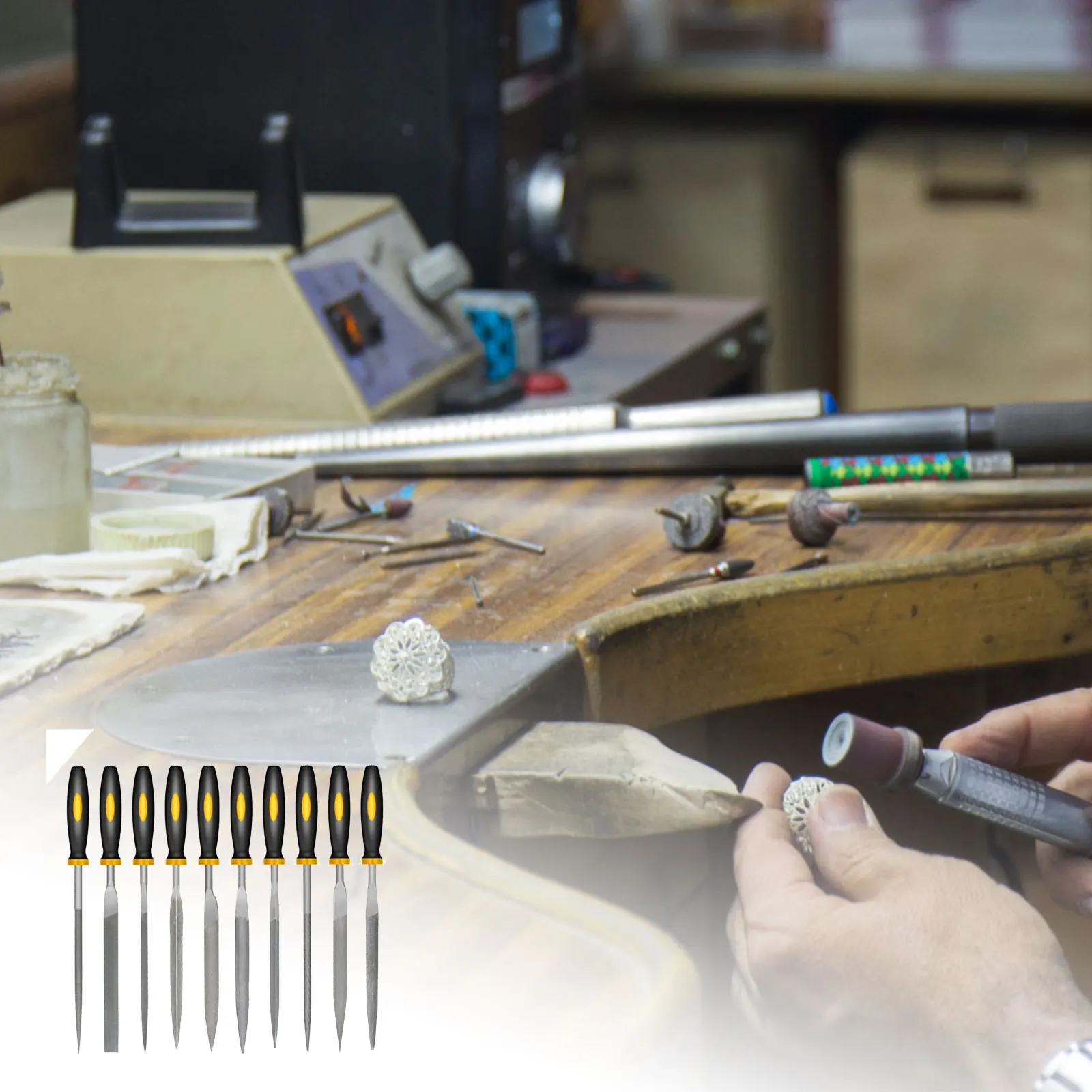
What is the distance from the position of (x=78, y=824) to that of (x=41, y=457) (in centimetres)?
46

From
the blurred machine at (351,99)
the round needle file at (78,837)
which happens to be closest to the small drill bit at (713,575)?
the round needle file at (78,837)

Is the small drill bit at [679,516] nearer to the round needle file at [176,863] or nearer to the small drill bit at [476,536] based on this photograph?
the small drill bit at [476,536]

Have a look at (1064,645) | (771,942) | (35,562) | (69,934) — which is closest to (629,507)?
(1064,645)

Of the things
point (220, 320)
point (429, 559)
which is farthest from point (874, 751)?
point (220, 320)

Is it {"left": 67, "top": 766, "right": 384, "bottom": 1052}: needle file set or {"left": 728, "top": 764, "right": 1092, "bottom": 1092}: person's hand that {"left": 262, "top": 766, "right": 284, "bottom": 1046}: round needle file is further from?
{"left": 728, "top": 764, "right": 1092, "bottom": 1092}: person's hand

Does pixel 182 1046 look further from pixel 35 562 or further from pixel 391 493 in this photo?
pixel 391 493

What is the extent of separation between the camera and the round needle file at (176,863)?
74 cm

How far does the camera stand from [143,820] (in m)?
0.84

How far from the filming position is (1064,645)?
1.29 meters

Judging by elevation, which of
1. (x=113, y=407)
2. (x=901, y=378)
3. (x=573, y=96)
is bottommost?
(x=901, y=378)

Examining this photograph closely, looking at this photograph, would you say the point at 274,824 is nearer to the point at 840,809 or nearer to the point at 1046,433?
the point at 840,809

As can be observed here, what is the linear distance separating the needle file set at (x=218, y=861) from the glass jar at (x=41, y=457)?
0.38 m

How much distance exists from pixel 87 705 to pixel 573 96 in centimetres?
129

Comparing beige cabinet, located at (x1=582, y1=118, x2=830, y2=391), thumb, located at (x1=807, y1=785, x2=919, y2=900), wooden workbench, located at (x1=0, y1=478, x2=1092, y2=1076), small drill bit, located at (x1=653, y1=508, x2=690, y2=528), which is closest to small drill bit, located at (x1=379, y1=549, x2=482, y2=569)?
wooden workbench, located at (x1=0, y1=478, x2=1092, y2=1076)
